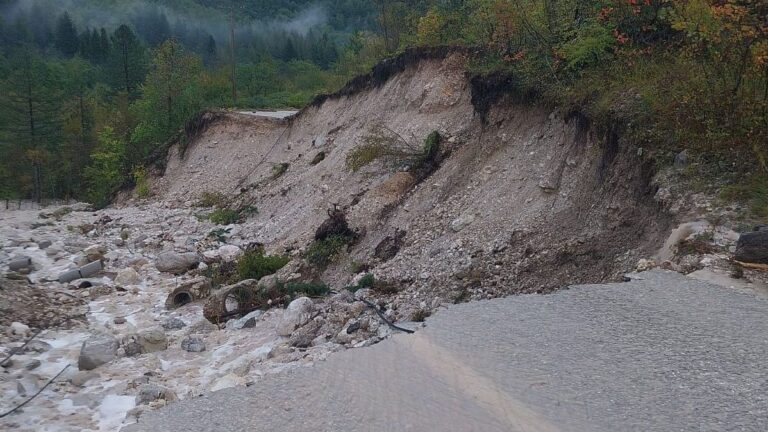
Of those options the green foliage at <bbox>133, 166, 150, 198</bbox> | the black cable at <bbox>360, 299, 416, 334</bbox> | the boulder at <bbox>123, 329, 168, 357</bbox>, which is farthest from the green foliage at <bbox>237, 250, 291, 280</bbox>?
the green foliage at <bbox>133, 166, 150, 198</bbox>

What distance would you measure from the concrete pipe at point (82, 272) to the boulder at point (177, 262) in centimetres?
133

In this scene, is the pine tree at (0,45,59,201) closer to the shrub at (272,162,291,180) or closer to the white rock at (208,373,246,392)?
the shrub at (272,162,291,180)

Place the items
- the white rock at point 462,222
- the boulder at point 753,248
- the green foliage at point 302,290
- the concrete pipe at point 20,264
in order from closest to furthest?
the boulder at point 753,248 < the green foliage at point 302,290 < the white rock at point 462,222 < the concrete pipe at point 20,264

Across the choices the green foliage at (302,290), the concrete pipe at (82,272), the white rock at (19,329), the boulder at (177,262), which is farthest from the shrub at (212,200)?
the green foliage at (302,290)

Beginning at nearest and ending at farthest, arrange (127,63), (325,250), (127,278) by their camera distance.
Answer: 1. (325,250)
2. (127,278)
3. (127,63)

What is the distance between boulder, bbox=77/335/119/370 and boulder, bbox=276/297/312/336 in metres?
2.34

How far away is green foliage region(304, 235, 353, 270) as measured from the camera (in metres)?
12.1

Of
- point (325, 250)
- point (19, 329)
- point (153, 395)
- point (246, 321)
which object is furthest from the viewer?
point (325, 250)

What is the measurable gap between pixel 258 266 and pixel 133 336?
12.8 feet

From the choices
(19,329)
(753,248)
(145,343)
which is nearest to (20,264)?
(19,329)

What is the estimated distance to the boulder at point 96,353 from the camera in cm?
802

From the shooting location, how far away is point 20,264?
14883 millimetres

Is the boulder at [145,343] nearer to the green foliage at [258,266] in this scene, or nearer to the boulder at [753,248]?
the green foliage at [258,266]

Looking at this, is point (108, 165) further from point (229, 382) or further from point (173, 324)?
point (229, 382)
